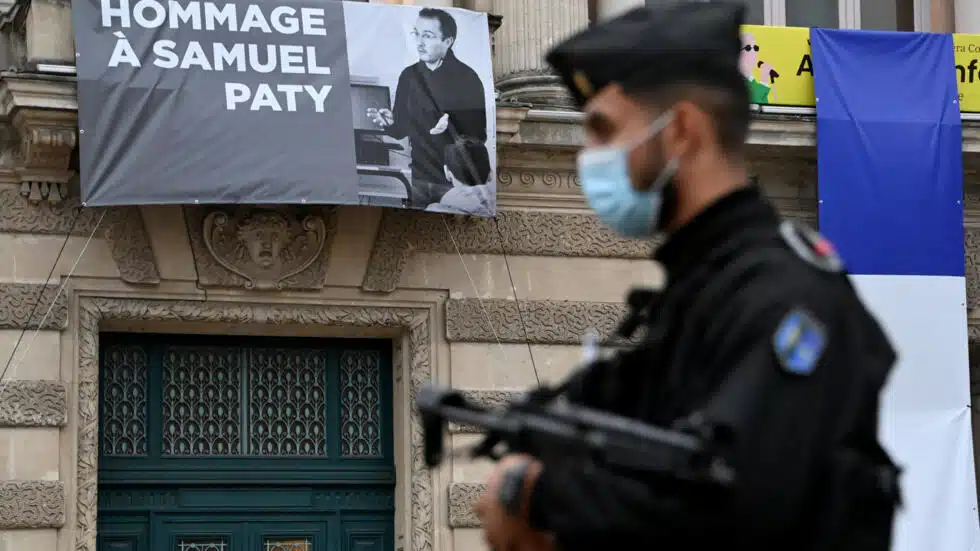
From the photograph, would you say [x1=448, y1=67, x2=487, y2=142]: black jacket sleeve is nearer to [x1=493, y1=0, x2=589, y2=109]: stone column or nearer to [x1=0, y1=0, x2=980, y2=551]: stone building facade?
[x1=0, y1=0, x2=980, y2=551]: stone building facade

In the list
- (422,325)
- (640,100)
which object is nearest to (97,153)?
(422,325)

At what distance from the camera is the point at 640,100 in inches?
124

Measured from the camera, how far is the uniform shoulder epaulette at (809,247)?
296cm

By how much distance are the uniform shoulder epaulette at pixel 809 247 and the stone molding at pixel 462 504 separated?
993 centimetres

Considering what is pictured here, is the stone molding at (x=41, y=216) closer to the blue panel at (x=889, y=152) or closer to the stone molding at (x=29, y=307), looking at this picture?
the stone molding at (x=29, y=307)

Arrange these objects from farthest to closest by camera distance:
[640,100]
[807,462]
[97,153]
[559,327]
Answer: [559,327] < [97,153] < [640,100] < [807,462]

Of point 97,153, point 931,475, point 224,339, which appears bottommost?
point 931,475

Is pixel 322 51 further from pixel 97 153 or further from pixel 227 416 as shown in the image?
pixel 227 416

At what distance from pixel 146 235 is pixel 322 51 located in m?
1.68

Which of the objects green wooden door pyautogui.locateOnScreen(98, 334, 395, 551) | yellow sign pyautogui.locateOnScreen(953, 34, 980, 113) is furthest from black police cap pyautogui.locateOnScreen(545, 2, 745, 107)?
yellow sign pyautogui.locateOnScreen(953, 34, 980, 113)

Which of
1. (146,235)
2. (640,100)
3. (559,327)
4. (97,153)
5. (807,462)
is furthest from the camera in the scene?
(559,327)

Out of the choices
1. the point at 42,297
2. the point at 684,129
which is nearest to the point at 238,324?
the point at 42,297

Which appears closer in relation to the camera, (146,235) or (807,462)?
(807,462)

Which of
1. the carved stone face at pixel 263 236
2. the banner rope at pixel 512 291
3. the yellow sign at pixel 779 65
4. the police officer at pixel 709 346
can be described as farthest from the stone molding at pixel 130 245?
the police officer at pixel 709 346
